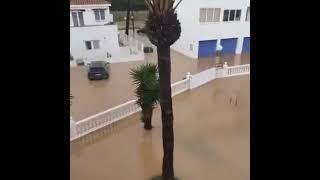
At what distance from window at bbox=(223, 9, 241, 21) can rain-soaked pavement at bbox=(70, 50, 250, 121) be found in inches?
111

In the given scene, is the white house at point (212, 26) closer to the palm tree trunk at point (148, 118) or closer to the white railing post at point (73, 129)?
the palm tree trunk at point (148, 118)

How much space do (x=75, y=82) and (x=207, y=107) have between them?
7.74m

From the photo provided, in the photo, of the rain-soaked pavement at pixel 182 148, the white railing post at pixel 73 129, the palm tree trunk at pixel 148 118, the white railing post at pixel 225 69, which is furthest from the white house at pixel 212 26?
the white railing post at pixel 73 129

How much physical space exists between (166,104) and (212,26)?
15.1 metres

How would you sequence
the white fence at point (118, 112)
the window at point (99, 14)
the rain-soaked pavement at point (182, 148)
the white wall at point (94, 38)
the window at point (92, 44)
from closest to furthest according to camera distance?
the rain-soaked pavement at point (182, 148), the white fence at point (118, 112), the white wall at point (94, 38), the window at point (92, 44), the window at point (99, 14)

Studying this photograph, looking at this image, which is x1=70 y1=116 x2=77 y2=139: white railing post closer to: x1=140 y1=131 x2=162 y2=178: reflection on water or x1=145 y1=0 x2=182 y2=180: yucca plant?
x1=140 y1=131 x2=162 y2=178: reflection on water

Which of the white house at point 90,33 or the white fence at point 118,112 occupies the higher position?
the white house at point 90,33

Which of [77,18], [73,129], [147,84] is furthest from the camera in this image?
[77,18]

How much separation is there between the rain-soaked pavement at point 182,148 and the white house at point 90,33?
917 centimetres

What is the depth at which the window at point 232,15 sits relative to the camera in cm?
2095

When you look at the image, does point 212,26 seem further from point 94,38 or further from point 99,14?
point 94,38

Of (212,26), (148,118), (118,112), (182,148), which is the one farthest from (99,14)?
(182,148)

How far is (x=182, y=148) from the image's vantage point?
32.9 feet
